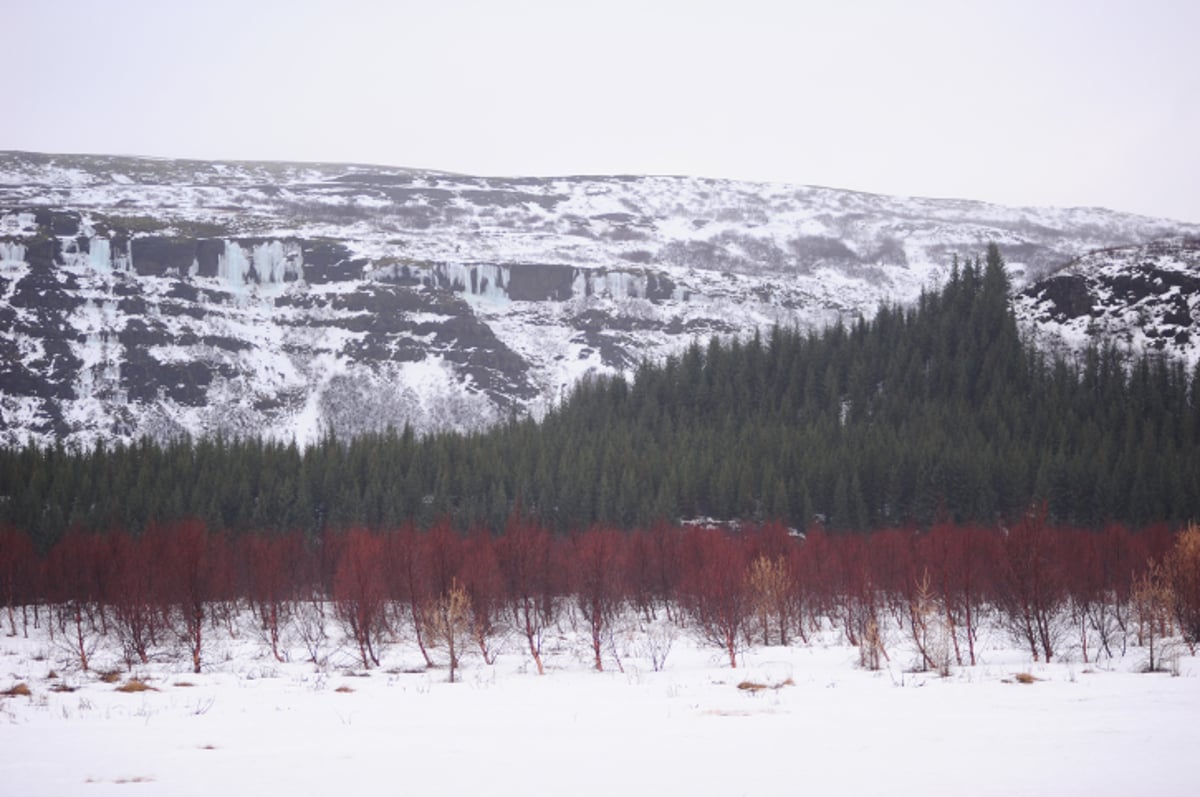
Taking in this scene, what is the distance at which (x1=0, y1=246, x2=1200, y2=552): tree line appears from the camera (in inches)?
3706

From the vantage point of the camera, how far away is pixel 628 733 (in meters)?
21.7

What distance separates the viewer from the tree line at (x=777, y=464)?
94125 mm

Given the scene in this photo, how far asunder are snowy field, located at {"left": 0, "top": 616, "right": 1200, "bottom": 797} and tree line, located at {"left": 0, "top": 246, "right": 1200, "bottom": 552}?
56.2 m

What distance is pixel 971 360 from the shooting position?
129500 millimetres

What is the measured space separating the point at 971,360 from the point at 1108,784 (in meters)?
124

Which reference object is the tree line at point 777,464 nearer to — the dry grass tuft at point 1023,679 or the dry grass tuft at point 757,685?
the dry grass tuft at point 1023,679

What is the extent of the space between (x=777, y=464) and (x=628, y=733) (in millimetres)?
86217

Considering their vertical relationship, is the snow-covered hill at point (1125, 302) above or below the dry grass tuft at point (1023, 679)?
above

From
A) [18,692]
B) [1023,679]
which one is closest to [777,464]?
[1023,679]

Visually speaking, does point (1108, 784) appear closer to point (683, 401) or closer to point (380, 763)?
point (380, 763)

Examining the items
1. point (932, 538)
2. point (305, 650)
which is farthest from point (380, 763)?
point (932, 538)

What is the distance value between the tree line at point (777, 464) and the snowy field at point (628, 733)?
5622 centimetres

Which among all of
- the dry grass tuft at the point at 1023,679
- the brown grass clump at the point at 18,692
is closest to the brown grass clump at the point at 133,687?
the brown grass clump at the point at 18,692

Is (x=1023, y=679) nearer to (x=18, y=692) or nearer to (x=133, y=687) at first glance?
(x=133, y=687)
